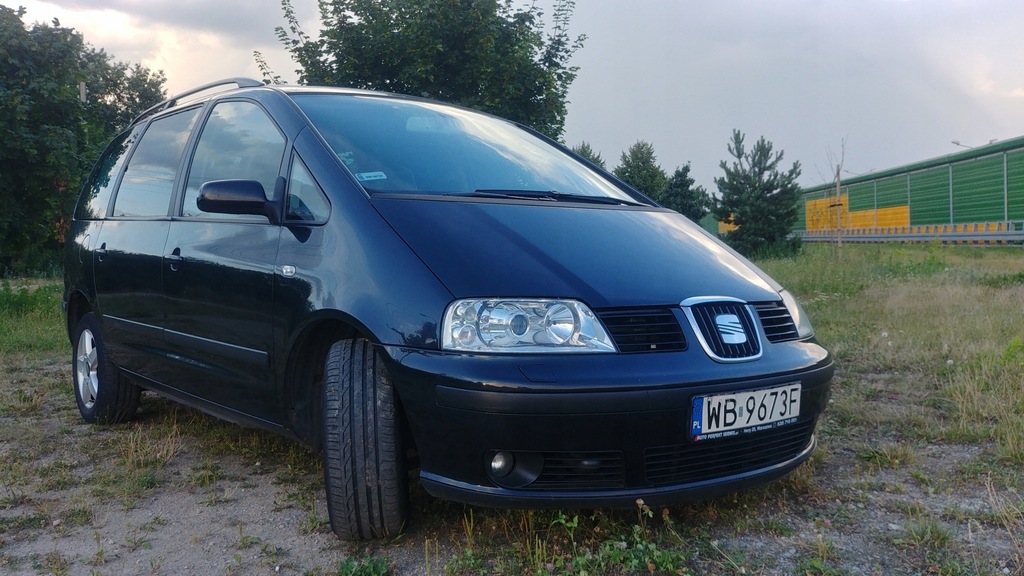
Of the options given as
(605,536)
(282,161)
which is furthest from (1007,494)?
(282,161)

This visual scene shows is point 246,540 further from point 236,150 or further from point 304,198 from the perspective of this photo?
point 236,150

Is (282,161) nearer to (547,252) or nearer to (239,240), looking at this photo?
(239,240)

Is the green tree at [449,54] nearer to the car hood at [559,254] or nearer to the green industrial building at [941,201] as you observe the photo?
the car hood at [559,254]

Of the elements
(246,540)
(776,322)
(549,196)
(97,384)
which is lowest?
(246,540)

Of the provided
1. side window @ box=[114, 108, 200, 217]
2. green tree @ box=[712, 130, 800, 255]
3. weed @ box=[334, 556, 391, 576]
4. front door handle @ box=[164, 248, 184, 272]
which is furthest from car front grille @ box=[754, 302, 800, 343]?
green tree @ box=[712, 130, 800, 255]

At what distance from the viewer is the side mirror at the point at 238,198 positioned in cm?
291

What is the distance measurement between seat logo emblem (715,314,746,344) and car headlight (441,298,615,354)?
1.32 feet

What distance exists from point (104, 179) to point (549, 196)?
2.87m

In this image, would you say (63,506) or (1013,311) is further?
(1013,311)

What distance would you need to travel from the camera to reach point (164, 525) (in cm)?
294

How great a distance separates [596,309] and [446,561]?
2.86ft

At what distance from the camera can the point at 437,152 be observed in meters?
3.32

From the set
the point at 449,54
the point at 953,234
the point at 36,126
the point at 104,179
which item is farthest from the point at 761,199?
the point at 104,179

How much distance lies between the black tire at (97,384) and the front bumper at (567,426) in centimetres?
259
